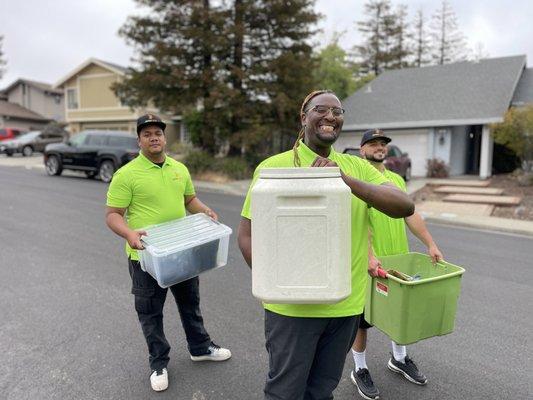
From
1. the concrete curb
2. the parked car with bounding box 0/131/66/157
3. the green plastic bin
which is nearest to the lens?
the green plastic bin

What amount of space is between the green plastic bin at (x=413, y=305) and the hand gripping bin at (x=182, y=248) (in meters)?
1.13

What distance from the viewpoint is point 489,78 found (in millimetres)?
20219

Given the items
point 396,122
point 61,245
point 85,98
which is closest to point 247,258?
point 61,245

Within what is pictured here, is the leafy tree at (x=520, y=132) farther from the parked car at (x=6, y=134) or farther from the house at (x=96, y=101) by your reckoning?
the parked car at (x=6, y=134)

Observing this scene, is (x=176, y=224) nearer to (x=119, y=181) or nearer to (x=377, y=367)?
(x=119, y=181)

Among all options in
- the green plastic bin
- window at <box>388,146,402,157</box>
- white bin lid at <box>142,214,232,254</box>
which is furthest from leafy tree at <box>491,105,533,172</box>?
white bin lid at <box>142,214,232,254</box>

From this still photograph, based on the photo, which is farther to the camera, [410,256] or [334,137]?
[410,256]

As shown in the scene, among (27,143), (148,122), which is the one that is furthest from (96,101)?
(148,122)

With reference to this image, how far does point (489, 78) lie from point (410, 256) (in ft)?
66.7

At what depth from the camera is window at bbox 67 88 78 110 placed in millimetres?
32219

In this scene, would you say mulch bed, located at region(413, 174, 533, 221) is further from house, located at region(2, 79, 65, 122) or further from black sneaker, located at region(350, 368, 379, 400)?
house, located at region(2, 79, 65, 122)

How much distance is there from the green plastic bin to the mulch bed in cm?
967

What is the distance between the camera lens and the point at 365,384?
3.11 m

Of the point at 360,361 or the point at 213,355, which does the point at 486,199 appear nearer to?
the point at 360,361
